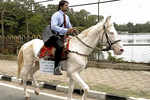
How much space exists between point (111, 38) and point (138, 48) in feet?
17.7

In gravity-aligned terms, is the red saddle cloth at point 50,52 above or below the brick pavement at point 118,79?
above

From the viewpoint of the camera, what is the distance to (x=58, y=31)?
4.43 metres

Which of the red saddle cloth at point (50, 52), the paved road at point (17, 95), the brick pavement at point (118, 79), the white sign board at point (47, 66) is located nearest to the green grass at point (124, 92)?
the brick pavement at point (118, 79)

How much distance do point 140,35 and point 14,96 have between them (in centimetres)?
529

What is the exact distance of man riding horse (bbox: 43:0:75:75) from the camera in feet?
14.6

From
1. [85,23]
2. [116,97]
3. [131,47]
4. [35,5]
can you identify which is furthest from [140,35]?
[35,5]

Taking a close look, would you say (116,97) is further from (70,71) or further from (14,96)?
(14,96)

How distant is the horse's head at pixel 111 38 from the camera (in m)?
4.07

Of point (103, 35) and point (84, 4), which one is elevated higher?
point (84, 4)

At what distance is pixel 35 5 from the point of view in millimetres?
12109

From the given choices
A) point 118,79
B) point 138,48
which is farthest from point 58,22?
point 138,48

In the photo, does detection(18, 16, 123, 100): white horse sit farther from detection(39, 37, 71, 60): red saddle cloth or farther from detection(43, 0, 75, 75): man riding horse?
detection(43, 0, 75, 75): man riding horse

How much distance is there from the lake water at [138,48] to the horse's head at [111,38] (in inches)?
181

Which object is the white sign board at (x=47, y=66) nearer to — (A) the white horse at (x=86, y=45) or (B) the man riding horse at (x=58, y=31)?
(B) the man riding horse at (x=58, y=31)
